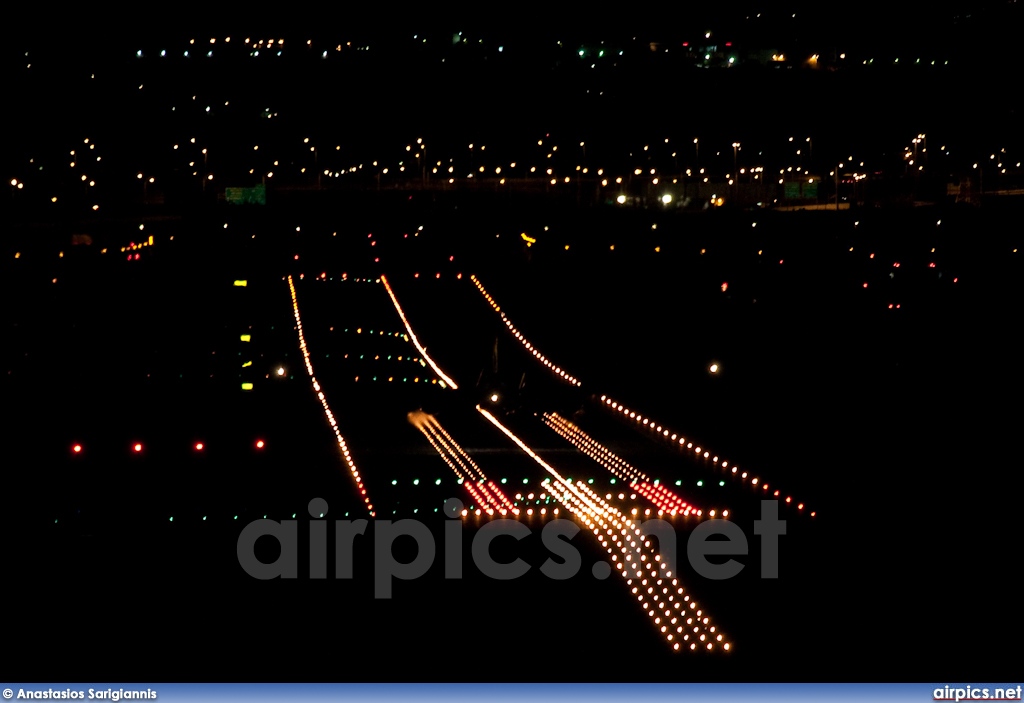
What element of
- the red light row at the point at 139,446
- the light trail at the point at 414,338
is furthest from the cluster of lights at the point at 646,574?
the light trail at the point at 414,338

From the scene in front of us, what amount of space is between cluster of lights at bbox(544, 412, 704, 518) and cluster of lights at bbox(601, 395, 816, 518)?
462 mm

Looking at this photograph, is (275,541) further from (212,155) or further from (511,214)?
(511,214)

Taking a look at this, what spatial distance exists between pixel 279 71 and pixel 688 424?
4715 mm

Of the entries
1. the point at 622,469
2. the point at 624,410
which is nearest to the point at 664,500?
the point at 622,469

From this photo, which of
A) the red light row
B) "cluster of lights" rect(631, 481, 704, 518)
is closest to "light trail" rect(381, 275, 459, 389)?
the red light row

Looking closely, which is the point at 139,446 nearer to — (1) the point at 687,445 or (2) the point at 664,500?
(2) the point at 664,500

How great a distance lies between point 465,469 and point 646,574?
107 inches

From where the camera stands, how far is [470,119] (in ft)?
18.7

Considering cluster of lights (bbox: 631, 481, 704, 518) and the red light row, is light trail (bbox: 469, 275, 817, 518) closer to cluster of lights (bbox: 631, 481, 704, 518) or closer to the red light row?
cluster of lights (bbox: 631, 481, 704, 518)

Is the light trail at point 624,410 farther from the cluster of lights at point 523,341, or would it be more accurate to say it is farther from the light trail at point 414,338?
the light trail at point 414,338

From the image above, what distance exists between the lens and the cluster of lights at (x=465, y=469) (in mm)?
6289

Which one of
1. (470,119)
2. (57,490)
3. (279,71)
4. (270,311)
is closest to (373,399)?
(270,311)

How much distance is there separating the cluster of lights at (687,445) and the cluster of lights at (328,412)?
205 cm

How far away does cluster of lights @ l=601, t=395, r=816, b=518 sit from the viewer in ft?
21.2
